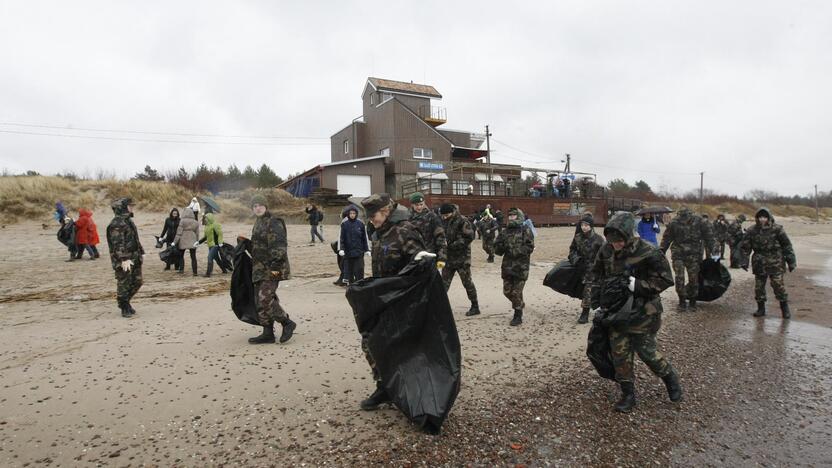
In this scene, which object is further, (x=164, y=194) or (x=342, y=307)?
(x=164, y=194)

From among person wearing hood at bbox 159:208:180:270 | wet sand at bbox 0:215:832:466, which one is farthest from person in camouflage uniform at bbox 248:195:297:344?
person wearing hood at bbox 159:208:180:270

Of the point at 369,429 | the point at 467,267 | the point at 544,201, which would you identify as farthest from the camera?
the point at 544,201

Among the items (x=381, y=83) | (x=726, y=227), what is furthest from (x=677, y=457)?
(x=381, y=83)

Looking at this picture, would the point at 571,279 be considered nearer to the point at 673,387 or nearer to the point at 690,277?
the point at 690,277

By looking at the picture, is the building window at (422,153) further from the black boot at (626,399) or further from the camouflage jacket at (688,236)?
the black boot at (626,399)

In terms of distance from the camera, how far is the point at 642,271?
146 inches

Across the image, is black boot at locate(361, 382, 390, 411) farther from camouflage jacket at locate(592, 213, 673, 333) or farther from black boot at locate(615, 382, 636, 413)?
camouflage jacket at locate(592, 213, 673, 333)

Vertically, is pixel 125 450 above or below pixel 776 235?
below

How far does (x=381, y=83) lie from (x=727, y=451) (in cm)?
3722

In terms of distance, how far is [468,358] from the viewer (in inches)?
193

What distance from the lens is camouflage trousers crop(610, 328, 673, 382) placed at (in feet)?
12.0

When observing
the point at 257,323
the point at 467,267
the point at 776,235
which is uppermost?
the point at 776,235

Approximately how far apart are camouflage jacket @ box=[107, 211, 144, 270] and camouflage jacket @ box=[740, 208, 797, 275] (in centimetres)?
946

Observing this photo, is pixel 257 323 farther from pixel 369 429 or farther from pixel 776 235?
pixel 776 235
